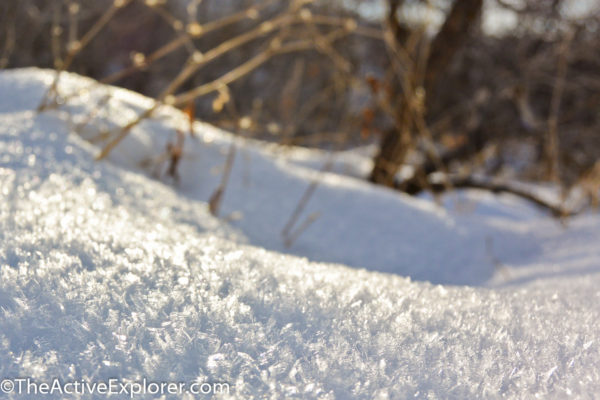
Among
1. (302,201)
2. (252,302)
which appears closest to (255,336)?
(252,302)

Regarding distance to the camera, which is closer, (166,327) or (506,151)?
(166,327)

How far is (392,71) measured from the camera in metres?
2.34

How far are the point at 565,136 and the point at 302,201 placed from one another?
9.66 feet

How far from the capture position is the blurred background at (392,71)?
1303 mm

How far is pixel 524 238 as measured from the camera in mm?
1408

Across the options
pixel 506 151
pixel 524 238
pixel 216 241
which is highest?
pixel 216 241

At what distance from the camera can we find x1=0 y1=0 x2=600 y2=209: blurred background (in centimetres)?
130

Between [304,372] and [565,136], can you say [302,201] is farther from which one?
[565,136]

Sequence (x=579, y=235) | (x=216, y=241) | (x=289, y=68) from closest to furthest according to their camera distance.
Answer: (x=216, y=241)
(x=579, y=235)
(x=289, y=68)

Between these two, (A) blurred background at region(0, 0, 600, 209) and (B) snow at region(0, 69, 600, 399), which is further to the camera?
(A) blurred background at region(0, 0, 600, 209)

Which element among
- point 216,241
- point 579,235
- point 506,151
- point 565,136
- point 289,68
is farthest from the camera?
point 289,68

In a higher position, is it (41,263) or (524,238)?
(41,263)

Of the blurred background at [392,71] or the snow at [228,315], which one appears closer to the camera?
the snow at [228,315]

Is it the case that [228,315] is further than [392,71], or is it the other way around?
[392,71]
